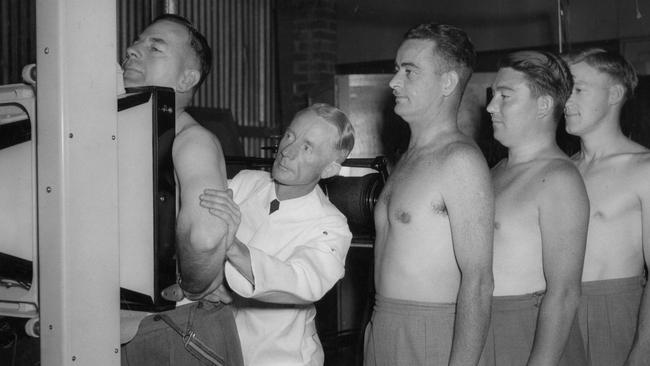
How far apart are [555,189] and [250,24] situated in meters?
4.09

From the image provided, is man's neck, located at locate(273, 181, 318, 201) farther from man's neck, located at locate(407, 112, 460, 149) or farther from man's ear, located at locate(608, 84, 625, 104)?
man's ear, located at locate(608, 84, 625, 104)

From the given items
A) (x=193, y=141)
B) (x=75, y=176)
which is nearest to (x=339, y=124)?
(x=193, y=141)

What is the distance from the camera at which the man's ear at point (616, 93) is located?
2418 mm

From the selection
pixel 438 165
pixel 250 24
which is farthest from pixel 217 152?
pixel 250 24

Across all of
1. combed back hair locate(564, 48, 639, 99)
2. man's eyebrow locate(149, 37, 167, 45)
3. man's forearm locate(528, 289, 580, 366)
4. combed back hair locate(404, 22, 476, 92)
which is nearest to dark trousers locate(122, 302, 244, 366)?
man's eyebrow locate(149, 37, 167, 45)

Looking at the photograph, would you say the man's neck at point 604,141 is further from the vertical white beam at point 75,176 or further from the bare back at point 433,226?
the vertical white beam at point 75,176

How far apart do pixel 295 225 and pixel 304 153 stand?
0.21 meters

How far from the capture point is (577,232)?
1980mm

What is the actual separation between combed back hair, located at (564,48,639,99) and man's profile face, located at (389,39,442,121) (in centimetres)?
65

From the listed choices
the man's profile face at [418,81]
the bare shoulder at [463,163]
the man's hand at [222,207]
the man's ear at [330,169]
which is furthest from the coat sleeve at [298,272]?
the man's profile face at [418,81]

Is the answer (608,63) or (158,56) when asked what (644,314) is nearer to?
(608,63)

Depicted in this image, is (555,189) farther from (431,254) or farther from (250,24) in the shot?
(250,24)

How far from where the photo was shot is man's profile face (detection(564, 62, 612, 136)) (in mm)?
2391

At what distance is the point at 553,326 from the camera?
195cm
